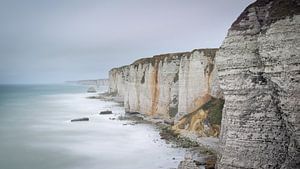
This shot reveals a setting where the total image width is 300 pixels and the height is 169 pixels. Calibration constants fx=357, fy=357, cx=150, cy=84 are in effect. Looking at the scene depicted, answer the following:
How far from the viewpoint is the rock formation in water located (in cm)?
3035

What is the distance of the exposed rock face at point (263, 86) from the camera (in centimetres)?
1438

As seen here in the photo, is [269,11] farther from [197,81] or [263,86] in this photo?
[197,81]

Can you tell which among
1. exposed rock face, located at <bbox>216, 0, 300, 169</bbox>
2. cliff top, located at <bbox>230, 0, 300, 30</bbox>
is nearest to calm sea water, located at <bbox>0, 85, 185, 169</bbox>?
exposed rock face, located at <bbox>216, 0, 300, 169</bbox>

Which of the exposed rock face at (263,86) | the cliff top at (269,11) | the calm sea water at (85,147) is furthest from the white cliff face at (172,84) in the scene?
the cliff top at (269,11)

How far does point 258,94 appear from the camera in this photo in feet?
52.6

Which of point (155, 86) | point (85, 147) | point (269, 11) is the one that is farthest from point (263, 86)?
point (155, 86)

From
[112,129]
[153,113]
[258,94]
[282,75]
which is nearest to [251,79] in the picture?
[258,94]

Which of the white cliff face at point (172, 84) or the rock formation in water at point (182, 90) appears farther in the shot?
the white cliff face at point (172, 84)

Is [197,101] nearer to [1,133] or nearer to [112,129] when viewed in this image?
[112,129]

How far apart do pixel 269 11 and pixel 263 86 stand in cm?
337

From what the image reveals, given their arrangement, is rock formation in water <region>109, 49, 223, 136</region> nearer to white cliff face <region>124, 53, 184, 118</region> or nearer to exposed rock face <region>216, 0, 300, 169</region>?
white cliff face <region>124, 53, 184, 118</region>

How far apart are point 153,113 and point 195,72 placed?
36.7 feet

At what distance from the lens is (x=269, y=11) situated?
15992 mm

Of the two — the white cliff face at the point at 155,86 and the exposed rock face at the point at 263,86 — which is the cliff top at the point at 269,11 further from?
the white cliff face at the point at 155,86
